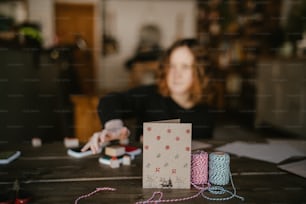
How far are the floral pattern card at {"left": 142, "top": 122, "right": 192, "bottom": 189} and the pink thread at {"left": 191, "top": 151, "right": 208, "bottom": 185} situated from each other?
0.10 ft

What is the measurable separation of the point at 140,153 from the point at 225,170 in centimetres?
32

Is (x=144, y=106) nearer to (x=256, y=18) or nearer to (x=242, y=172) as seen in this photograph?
(x=242, y=172)

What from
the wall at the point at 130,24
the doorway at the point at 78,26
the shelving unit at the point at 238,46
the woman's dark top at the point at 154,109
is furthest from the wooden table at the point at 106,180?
the wall at the point at 130,24

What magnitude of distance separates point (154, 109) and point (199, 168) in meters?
Result: 0.76

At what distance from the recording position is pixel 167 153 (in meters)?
0.69

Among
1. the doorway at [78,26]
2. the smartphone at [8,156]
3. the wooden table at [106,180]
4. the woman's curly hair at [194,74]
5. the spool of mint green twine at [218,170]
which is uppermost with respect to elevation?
the doorway at [78,26]

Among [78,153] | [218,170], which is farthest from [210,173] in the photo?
[78,153]

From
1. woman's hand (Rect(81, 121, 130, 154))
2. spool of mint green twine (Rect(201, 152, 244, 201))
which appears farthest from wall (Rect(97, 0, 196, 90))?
spool of mint green twine (Rect(201, 152, 244, 201))

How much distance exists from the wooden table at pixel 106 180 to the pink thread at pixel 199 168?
0.04 metres

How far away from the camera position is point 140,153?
1.00m

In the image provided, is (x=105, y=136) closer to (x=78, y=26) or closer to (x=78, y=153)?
(x=78, y=153)

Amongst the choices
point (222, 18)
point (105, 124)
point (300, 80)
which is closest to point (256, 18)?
point (222, 18)

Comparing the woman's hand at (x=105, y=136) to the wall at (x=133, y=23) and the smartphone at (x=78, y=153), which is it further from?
the wall at (x=133, y=23)

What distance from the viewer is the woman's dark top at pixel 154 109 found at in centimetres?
140
